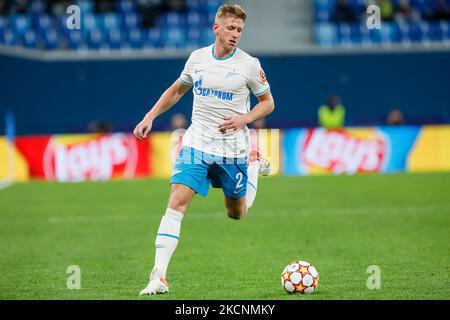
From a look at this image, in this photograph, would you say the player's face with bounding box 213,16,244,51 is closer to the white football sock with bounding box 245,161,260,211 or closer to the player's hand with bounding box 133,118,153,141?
the player's hand with bounding box 133,118,153,141

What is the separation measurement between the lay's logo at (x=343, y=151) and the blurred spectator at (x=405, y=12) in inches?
292

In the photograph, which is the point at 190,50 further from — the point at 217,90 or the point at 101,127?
the point at 217,90

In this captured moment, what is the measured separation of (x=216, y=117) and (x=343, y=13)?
20154 millimetres

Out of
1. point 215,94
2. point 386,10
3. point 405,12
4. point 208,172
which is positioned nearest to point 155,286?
point 208,172

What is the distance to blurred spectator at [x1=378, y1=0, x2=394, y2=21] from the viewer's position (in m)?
27.3

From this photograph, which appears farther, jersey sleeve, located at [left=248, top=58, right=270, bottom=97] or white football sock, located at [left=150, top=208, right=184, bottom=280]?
jersey sleeve, located at [left=248, top=58, right=270, bottom=97]

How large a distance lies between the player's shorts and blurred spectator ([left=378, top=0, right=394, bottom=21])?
1999 centimetres

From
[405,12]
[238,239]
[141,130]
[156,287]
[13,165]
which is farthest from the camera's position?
[405,12]

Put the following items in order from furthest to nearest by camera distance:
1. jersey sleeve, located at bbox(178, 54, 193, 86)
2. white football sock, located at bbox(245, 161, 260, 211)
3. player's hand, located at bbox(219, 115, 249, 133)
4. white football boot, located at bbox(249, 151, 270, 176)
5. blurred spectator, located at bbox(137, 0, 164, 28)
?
blurred spectator, located at bbox(137, 0, 164, 28)
white football boot, located at bbox(249, 151, 270, 176)
white football sock, located at bbox(245, 161, 260, 211)
jersey sleeve, located at bbox(178, 54, 193, 86)
player's hand, located at bbox(219, 115, 249, 133)

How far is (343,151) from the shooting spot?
2128 centimetres

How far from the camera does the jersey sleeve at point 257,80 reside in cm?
786

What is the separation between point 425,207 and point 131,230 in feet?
15.8

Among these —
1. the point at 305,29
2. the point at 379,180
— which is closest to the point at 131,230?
the point at 379,180

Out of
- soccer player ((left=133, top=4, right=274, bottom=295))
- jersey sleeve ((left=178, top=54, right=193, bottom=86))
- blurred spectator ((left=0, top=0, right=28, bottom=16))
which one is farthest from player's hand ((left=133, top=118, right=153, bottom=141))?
blurred spectator ((left=0, top=0, right=28, bottom=16))
